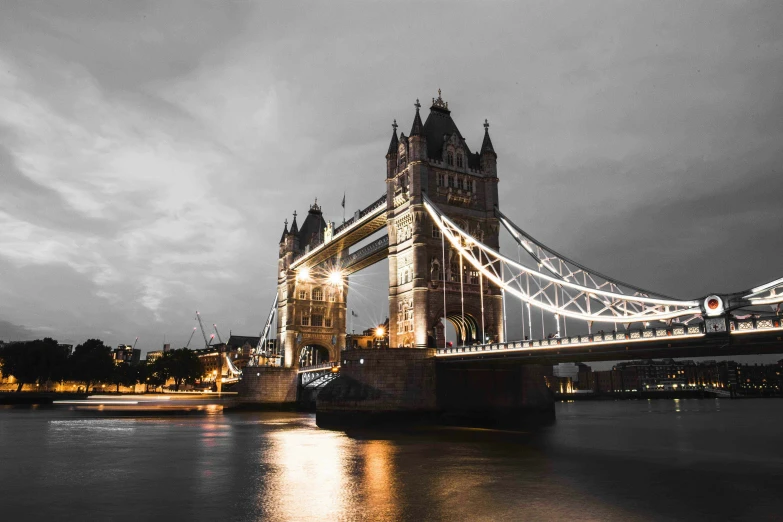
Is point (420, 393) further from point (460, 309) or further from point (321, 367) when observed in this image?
point (321, 367)

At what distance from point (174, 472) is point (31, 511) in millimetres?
6760

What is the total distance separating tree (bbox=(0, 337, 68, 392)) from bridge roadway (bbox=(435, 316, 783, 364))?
83.4 m

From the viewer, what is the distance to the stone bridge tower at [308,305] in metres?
78.3

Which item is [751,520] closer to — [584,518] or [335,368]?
[584,518]

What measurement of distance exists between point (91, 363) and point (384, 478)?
99.2m

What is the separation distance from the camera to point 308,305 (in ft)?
263

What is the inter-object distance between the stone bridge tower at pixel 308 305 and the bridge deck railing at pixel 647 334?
147 feet

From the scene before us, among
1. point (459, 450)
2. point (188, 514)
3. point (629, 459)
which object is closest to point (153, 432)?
point (459, 450)

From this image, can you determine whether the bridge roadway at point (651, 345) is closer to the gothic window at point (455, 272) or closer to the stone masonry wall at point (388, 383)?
the stone masonry wall at point (388, 383)

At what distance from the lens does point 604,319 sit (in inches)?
1136

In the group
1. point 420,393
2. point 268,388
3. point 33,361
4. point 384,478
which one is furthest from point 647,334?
point 33,361

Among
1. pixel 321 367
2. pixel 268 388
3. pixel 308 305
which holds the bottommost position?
pixel 268 388

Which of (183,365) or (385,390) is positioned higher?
(183,365)

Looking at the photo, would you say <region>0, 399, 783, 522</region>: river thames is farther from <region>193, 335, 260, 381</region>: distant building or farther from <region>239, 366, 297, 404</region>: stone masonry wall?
<region>193, 335, 260, 381</region>: distant building
